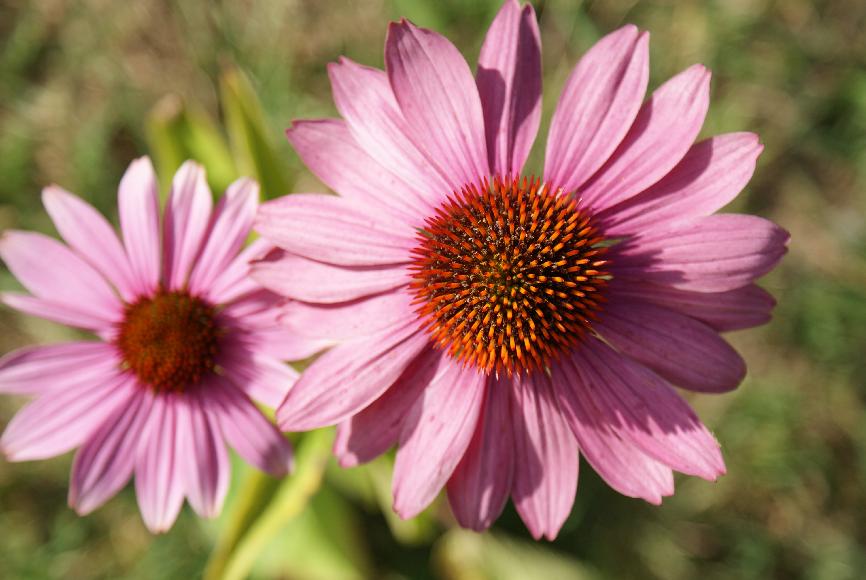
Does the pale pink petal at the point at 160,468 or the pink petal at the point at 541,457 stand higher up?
the pink petal at the point at 541,457

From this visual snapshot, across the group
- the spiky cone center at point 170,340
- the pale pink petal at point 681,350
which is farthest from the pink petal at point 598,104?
the spiky cone center at point 170,340

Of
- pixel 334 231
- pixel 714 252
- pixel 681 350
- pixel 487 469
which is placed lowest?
pixel 487 469

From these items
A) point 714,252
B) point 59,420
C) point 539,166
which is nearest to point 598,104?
point 714,252

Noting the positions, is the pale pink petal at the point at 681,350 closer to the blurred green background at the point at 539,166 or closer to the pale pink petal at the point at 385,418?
the pale pink petal at the point at 385,418

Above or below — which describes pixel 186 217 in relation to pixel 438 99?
below

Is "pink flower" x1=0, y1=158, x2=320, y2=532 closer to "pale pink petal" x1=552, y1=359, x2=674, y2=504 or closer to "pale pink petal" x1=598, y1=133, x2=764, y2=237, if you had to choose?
"pale pink petal" x1=552, y1=359, x2=674, y2=504

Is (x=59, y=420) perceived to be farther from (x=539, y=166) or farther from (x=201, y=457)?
(x=539, y=166)

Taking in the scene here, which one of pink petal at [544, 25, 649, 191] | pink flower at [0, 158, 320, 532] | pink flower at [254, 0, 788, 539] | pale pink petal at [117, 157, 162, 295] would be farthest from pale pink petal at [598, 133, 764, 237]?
pale pink petal at [117, 157, 162, 295]
